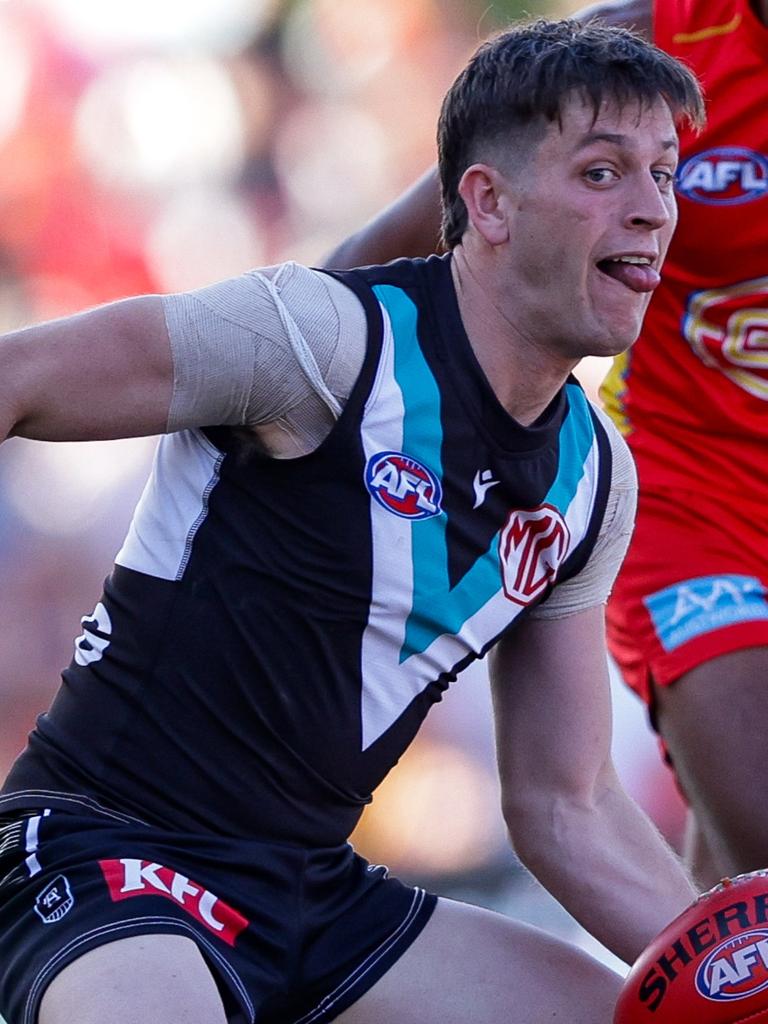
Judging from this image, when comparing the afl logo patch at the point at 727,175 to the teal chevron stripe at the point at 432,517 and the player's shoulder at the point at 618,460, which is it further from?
the teal chevron stripe at the point at 432,517

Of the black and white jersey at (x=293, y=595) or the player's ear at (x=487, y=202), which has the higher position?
the player's ear at (x=487, y=202)

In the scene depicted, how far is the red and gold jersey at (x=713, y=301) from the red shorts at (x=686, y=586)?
0.22 ft

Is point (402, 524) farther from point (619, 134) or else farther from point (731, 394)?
point (731, 394)

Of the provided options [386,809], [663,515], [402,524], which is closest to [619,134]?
[402,524]

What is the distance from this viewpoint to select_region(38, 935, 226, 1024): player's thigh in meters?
2.21

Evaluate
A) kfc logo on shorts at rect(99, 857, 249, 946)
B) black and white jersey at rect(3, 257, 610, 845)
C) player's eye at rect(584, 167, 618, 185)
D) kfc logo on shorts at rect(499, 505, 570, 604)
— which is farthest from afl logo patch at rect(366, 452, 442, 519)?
kfc logo on shorts at rect(99, 857, 249, 946)

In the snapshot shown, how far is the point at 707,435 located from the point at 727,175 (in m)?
0.61

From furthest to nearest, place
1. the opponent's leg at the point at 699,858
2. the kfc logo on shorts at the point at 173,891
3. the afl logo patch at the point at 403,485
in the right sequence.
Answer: the opponent's leg at the point at 699,858, the afl logo patch at the point at 403,485, the kfc logo on shorts at the point at 173,891

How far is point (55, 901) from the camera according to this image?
7.95ft

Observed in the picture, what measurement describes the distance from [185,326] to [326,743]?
2.42 ft

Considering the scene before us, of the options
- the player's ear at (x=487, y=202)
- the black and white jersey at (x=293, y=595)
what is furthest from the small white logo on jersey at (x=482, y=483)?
→ the player's ear at (x=487, y=202)

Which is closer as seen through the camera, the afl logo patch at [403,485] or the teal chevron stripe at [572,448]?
the afl logo patch at [403,485]

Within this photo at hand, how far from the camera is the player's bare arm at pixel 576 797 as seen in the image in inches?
117

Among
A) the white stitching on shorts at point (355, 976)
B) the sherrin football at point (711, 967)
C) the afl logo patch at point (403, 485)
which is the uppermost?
the afl logo patch at point (403, 485)
